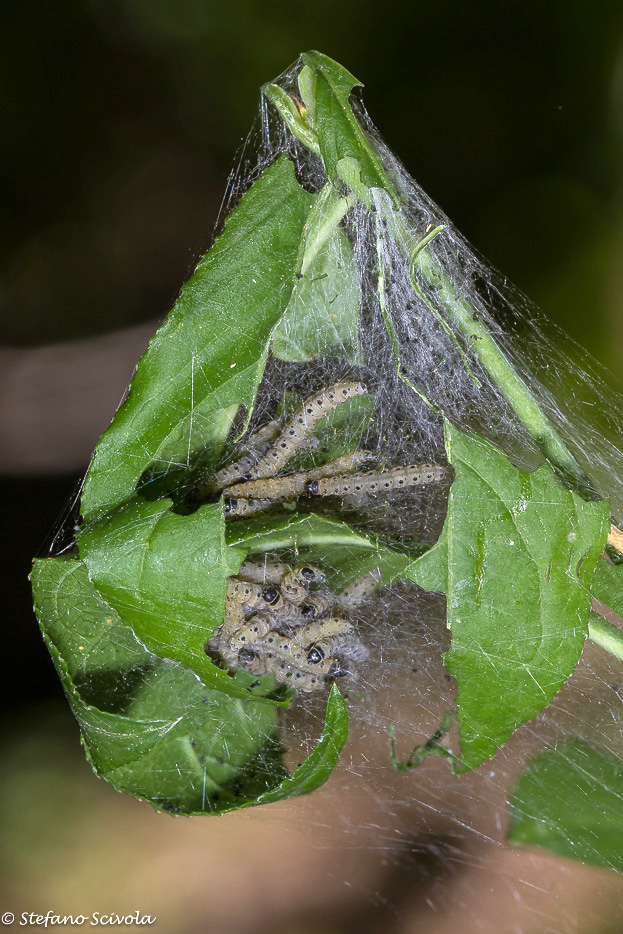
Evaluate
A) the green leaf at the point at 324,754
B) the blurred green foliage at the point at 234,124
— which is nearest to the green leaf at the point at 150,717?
the green leaf at the point at 324,754

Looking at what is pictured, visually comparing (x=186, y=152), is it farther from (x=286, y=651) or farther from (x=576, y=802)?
(x=576, y=802)

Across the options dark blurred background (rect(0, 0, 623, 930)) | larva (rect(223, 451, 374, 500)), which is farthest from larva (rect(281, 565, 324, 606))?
dark blurred background (rect(0, 0, 623, 930))

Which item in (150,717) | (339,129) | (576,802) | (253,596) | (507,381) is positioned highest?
(339,129)

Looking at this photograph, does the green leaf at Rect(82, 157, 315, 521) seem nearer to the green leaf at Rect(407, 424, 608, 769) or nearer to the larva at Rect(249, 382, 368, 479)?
the larva at Rect(249, 382, 368, 479)

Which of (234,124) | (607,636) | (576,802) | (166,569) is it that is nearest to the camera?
(166,569)

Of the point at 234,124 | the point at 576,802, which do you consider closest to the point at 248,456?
the point at 576,802

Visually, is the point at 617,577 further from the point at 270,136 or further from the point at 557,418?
the point at 270,136

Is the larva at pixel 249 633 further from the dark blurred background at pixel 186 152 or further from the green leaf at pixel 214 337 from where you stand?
the dark blurred background at pixel 186 152
